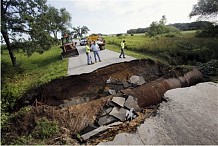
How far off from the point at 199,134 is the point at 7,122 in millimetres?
5690

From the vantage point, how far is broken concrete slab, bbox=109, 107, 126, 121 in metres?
7.78

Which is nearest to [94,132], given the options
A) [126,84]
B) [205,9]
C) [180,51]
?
[126,84]

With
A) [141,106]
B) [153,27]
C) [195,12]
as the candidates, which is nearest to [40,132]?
[141,106]

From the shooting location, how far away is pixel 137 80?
1157 cm

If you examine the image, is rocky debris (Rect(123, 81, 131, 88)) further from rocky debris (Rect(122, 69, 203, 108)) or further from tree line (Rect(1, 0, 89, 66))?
tree line (Rect(1, 0, 89, 66))

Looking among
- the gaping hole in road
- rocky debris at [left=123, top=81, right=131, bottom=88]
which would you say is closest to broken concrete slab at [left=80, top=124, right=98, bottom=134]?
the gaping hole in road

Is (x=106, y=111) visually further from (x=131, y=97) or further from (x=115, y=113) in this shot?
(x=131, y=97)

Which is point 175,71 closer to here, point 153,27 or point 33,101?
point 33,101

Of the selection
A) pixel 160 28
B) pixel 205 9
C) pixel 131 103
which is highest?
pixel 205 9

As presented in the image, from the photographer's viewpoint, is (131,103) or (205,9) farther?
(205,9)

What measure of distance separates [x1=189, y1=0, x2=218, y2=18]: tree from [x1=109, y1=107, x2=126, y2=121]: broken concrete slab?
984 inches

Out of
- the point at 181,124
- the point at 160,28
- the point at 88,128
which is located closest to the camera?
the point at 181,124

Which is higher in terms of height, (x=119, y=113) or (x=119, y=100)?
(x=119, y=100)

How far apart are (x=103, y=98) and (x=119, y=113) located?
99 cm
